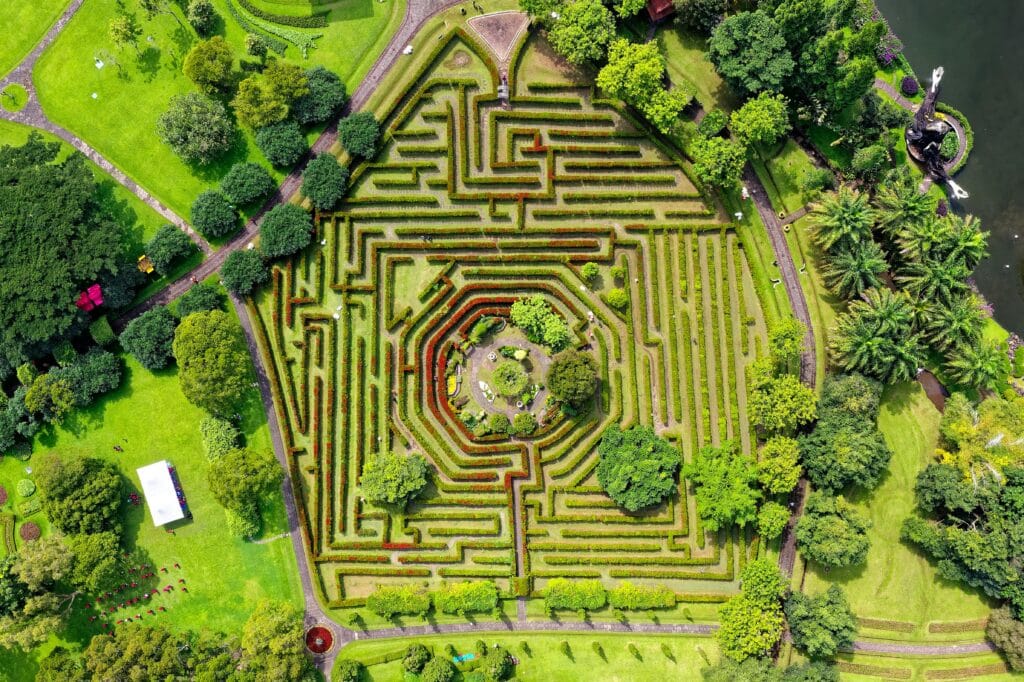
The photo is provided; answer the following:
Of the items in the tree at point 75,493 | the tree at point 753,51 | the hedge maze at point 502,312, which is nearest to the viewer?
the tree at point 753,51

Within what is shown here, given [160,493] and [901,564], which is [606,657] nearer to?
[901,564]

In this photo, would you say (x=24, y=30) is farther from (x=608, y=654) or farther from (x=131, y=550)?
(x=608, y=654)

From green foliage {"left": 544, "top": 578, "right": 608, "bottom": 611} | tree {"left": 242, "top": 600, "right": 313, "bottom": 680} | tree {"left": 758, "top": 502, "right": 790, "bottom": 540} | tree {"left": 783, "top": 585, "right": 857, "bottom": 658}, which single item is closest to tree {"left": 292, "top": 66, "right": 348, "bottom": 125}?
tree {"left": 242, "top": 600, "right": 313, "bottom": 680}

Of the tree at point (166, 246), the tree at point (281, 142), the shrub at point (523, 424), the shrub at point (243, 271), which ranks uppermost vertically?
the tree at point (281, 142)

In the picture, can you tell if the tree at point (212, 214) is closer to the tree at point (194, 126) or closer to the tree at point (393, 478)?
the tree at point (194, 126)

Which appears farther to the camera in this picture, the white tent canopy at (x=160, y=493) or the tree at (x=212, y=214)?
the white tent canopy at (x=160, y=493)

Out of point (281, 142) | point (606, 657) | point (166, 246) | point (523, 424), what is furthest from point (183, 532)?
point (606, 657)

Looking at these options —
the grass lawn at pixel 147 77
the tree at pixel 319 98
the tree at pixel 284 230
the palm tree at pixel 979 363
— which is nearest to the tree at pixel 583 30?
the grass lawn at pixel 147 77
